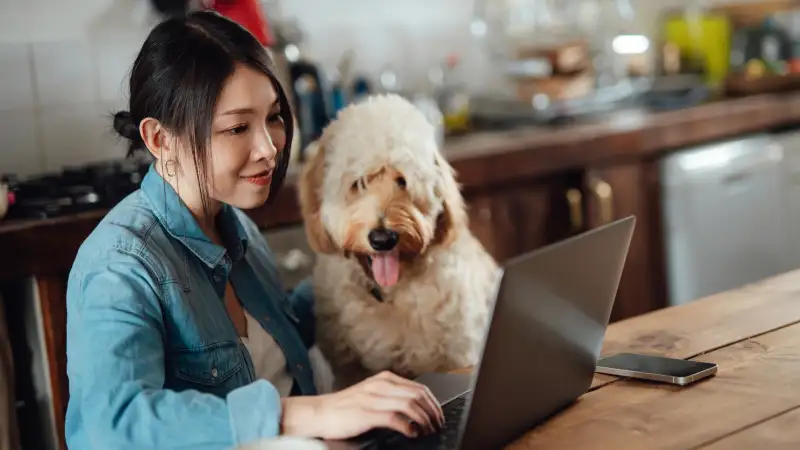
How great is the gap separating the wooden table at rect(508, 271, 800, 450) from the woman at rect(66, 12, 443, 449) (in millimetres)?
194

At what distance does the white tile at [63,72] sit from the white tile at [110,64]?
0.8 inches

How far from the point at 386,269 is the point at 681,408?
71cm

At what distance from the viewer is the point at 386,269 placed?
5.88 feet

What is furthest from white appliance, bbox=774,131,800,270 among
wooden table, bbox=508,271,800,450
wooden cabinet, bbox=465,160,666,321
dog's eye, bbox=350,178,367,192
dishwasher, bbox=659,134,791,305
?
dog's eye, bbox=350,178,367,192

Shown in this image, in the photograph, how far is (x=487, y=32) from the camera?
366 cm

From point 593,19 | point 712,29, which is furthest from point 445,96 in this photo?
point 712,29

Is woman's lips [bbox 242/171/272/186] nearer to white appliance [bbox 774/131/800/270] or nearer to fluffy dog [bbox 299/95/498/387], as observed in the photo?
fluffy dog [bbox 299/95/498/387]

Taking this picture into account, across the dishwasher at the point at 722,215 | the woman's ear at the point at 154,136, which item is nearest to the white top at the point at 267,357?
the woman's ear at the point at 154,136

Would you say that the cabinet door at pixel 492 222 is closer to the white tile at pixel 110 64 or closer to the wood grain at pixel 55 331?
the white tile at pixel 110 64

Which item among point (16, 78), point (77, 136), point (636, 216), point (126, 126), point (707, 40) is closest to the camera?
point (126, 126)

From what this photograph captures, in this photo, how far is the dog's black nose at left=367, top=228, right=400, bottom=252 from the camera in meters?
1.74

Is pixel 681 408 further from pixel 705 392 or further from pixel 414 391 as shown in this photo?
pixel 414 391

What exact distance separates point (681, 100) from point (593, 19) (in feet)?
2.11

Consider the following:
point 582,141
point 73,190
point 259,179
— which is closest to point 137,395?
point 259,179
